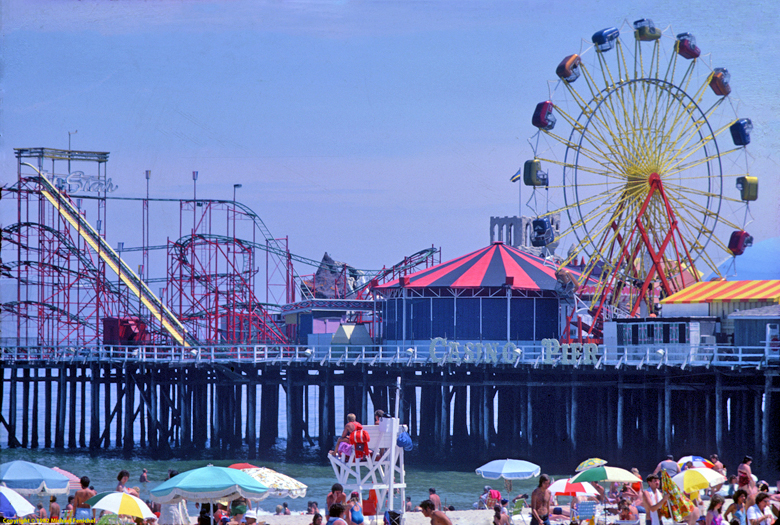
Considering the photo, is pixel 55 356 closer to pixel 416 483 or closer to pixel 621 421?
pixel 416 483

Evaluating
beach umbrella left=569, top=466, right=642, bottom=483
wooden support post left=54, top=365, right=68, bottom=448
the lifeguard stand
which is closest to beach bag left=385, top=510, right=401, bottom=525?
the lifeguard stand

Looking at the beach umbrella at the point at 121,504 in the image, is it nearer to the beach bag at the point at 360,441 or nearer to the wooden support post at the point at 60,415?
the beach bag at the point at 360,441

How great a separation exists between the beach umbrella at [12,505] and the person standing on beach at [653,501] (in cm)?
1018

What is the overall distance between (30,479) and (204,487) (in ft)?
16.4

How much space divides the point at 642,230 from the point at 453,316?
31.2 ft

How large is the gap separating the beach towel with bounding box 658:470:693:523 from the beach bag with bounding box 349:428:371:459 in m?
4.99

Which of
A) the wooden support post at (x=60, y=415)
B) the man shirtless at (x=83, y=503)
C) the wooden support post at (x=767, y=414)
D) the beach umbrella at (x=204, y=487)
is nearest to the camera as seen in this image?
the man shirtless at (x=83, y=503)

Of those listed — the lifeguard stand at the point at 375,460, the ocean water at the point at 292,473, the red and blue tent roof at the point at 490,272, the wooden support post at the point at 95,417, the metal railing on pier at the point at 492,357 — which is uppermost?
the red and blue tent roof at the point at 490,272

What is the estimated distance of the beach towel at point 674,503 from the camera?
714 inches

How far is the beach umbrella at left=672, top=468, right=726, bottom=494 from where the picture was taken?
21141 millimetres

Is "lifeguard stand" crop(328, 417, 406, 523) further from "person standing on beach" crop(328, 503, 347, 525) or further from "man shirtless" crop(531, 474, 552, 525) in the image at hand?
"person standing on beach" crop(328, 503, 347, 525)

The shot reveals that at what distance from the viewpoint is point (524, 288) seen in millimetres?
51094

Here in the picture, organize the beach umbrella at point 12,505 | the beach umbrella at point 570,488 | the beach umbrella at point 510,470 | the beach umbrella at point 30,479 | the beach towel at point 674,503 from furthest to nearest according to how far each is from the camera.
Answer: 1. the beach umbrella at point 510,470
2. the beach umbrella at point 570,488
3. the beach umbrella at point 30,479
4. the beach umbrella at point 12,505
5. the beach towel at point 674,503

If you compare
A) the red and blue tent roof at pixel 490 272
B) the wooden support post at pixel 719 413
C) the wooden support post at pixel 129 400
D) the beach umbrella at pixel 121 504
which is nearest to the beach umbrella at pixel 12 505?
the beach umbrella at pixel 121 504
